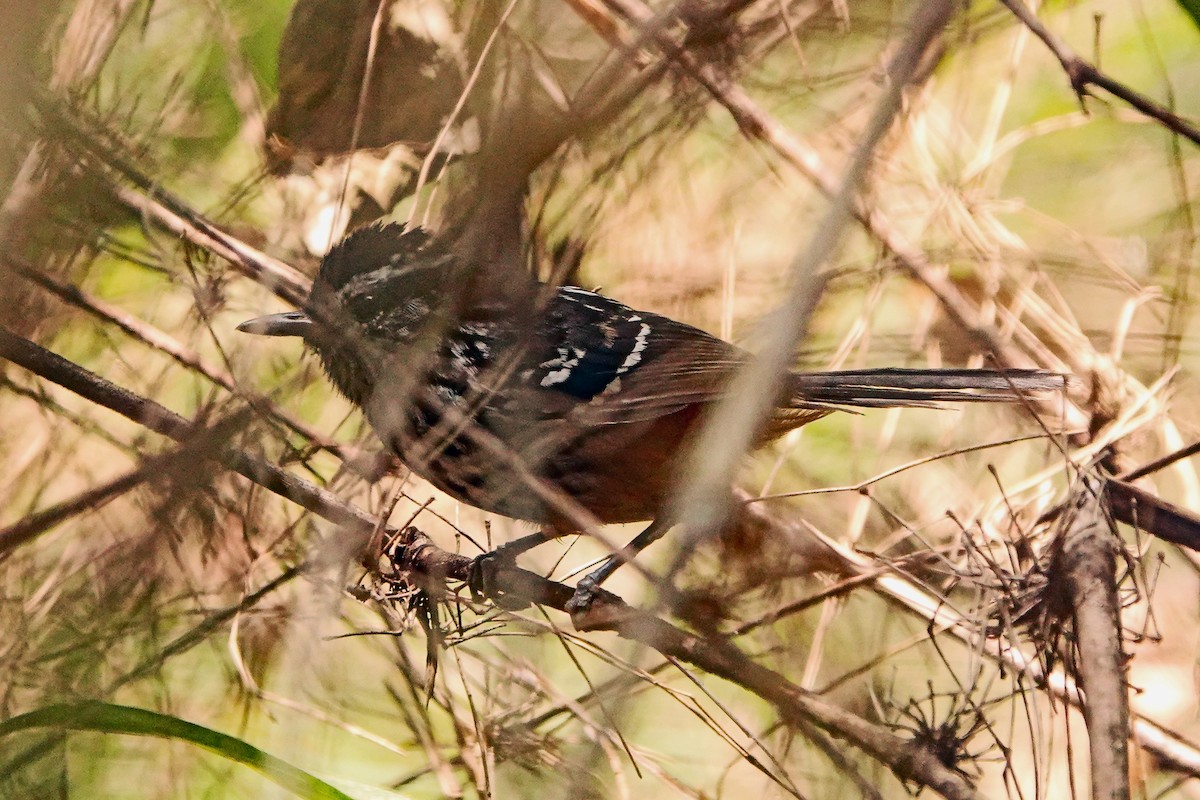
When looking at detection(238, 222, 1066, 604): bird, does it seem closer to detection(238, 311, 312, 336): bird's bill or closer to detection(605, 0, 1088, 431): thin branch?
detection(238, 311, 312, 336): bird's bill

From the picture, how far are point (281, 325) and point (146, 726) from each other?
0.92 metres

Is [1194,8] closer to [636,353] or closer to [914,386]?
[914,386]

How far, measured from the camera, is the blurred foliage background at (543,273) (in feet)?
7.52

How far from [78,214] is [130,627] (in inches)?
36.1

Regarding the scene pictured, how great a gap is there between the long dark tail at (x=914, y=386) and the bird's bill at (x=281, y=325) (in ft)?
3.84

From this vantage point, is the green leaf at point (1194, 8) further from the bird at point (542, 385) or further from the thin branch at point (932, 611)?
the thin branch at point (932, 611)

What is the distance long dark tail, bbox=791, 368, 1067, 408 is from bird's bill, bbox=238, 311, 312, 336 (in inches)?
46.1

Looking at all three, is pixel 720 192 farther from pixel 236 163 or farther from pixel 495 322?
pixel 236 163

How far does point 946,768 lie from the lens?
6.95 feet

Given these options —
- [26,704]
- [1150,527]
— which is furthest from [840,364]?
[26,704]

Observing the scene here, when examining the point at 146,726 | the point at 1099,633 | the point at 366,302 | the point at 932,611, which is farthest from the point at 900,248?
the point at 146,726

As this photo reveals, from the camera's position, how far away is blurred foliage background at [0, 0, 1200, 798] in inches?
90.2

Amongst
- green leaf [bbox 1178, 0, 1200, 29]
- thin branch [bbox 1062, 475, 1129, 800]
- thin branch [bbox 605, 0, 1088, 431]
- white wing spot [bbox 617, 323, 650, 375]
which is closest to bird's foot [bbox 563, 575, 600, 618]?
white wing spot [bbox 617, 323, 650, 375]

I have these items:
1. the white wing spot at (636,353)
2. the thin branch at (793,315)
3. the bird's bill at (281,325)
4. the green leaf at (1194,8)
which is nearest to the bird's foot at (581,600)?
the white wing spot at (636,353)
